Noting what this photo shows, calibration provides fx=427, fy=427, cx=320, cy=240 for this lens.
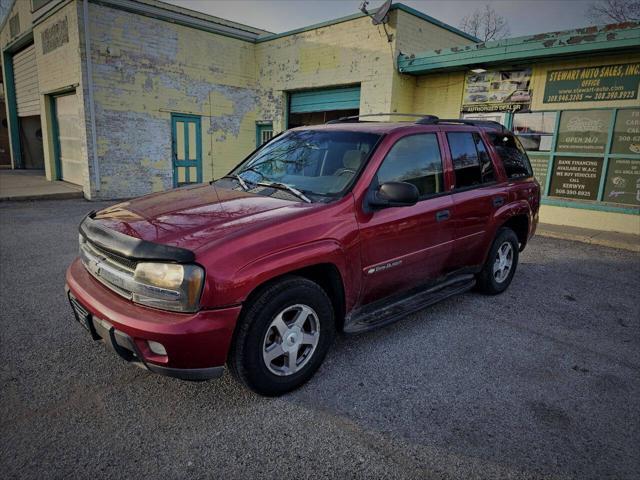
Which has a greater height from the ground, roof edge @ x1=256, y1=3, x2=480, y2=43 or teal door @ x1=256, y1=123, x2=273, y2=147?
roof edge @ x1=256, y1=3, x2=480, y2=43

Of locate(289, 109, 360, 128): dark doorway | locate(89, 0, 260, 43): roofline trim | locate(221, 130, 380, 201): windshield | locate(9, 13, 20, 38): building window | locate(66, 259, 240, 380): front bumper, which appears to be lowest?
locate(66, 259, 240, 380): front bumper

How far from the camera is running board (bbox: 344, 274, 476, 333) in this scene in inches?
129

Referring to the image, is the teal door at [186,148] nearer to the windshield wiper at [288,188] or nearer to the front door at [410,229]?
the windshield wiper at [288,188]

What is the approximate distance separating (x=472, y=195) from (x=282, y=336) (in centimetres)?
247

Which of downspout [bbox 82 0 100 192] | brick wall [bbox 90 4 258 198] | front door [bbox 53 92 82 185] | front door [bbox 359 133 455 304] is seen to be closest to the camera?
front door [bbox 359 133 455 304]

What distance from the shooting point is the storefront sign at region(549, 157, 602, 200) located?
8.72m

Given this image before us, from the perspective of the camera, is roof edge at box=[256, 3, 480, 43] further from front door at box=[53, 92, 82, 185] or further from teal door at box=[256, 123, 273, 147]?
front door at box=[53, 92, 82, 185]

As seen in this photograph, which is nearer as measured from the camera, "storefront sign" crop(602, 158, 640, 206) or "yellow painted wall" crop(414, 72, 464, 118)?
"storefront sign" crop(602, 158, 640, 206)

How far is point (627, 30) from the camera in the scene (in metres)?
7.26

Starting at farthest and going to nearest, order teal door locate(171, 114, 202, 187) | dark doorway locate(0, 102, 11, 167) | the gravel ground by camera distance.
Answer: dark doorway locate(0, 102, 11, 167) < teal door locate(171, 114, 202, 187) < the gravel ground

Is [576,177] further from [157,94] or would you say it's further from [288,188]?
[157,94]

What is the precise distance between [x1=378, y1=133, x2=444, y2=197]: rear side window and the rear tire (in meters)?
1.30

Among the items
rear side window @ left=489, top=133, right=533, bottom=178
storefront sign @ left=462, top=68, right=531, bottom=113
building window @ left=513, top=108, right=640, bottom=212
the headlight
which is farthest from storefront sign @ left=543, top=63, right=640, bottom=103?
the headlight

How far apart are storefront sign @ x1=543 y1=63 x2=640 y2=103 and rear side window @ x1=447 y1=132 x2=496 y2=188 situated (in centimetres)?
561
